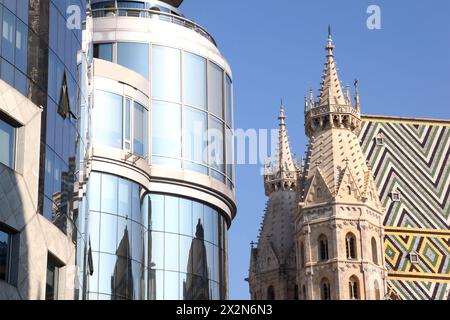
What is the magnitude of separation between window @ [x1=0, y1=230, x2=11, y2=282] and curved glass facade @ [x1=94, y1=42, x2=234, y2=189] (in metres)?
11.8

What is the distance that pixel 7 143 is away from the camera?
28031 mm

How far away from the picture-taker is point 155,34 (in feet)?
133

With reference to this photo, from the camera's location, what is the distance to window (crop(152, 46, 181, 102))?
40156mm

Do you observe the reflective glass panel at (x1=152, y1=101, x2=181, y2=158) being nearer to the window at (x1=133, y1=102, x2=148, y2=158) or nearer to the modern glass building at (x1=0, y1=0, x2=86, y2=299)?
the window at (x1=133, y1=102, x2=148, y2=158)

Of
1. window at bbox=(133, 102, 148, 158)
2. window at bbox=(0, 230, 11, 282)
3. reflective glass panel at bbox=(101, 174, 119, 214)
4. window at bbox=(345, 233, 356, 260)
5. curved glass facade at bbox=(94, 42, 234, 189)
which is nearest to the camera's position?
window at bbox=(0, 230, 11, 282)

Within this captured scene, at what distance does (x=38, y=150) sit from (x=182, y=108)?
11.5 meters

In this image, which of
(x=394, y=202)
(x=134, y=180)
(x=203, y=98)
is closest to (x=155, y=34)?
(x=203, y=98)

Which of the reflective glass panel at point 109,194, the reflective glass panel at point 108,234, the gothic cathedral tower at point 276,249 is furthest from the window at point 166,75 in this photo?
the gothic cathedral tower at point 276,249

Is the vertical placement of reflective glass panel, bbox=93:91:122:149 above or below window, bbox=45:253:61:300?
above

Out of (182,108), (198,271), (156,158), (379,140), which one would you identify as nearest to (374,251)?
(379,140)

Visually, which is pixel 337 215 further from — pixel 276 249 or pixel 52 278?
pixel 52 278

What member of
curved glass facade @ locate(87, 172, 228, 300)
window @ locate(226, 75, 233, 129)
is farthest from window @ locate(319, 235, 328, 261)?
curved glass facade @ locate(87, 172, 228, 300)

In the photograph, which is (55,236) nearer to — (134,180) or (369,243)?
(134,180)
